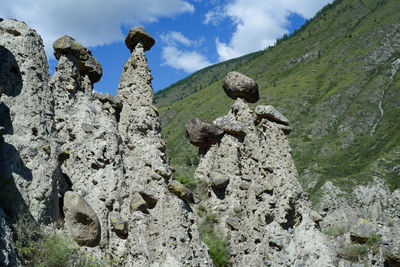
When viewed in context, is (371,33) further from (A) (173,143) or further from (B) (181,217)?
(B) (181,217)

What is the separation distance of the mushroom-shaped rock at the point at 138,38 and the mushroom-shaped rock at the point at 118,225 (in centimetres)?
751

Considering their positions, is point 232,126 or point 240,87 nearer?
point 232,126

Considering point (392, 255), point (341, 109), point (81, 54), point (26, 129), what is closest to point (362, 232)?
point (392, 255)

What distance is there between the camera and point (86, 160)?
10711 millimetres

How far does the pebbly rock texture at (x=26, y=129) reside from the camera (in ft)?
23.8

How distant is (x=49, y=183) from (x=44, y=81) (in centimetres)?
298

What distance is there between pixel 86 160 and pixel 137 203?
1843 mm

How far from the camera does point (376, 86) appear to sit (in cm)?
11238

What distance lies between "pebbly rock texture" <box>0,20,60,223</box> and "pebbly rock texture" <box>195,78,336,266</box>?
7018 mm

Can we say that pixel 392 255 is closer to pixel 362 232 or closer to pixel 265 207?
pixel 362 232

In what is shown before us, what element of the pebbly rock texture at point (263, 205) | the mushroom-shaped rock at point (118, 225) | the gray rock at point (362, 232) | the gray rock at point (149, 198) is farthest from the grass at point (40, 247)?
the gray rock at point (362, 232)

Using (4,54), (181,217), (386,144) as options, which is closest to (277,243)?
(181,217)

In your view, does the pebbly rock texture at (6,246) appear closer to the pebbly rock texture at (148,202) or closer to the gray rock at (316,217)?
the pebbly rock texture at (148,202)

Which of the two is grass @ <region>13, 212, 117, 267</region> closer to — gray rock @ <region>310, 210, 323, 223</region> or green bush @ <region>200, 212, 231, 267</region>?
green bush @ <region>200, 212, 231, 267</region>
